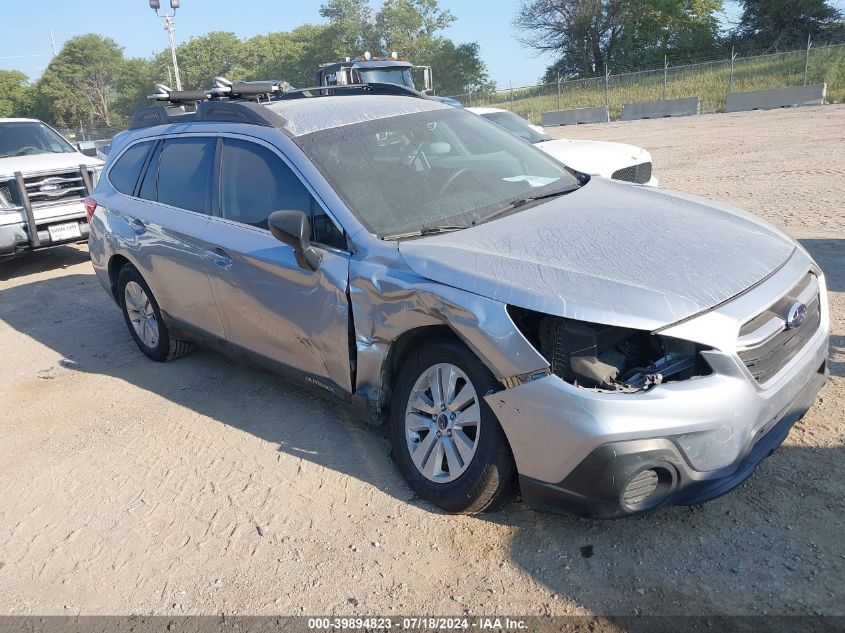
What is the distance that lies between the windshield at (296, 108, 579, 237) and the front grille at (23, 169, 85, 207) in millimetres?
7179

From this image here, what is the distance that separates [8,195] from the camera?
9.45m

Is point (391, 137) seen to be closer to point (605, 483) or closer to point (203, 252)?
point (203, 252)

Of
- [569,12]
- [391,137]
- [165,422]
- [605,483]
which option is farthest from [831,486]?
[569,12]

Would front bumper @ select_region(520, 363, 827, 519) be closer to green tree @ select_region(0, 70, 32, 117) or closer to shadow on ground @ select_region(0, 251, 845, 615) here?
shadow on ground @ select_region(0, 251, 845, 615)

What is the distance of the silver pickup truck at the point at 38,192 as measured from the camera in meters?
9.29

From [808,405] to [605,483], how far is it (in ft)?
3.89

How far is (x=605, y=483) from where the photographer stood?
8.87 ft

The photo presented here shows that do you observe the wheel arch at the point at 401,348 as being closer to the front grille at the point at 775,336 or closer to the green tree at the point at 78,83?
the front grille at the point at 775,336

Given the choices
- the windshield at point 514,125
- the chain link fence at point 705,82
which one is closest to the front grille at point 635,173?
the windshield at point 514,125

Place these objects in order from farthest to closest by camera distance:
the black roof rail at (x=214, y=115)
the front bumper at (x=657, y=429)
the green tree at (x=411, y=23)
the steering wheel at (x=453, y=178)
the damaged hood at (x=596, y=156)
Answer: the green tree at (x=411, y=23)
the damaged hood at (x=596, y=156)
the black roof rail at (x=214, y=115)
the steering wheel at (x=453, y=178)
the front bumper at (x=657, y=429)

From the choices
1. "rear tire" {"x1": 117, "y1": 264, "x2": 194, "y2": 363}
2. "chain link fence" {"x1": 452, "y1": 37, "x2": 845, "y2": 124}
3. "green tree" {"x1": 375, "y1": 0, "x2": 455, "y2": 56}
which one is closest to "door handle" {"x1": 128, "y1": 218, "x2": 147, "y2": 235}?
"rear tire" {"x1": 117, "y1": 264, "x2": 194, "y2": 363}

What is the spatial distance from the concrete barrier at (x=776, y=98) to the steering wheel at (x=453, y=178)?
80.5ft

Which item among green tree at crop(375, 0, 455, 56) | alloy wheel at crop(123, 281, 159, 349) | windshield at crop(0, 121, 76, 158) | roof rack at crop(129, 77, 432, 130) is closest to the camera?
roof rack at crop(129, 77, 432, 130)

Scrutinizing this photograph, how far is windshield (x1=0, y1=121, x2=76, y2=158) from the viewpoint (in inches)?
408
